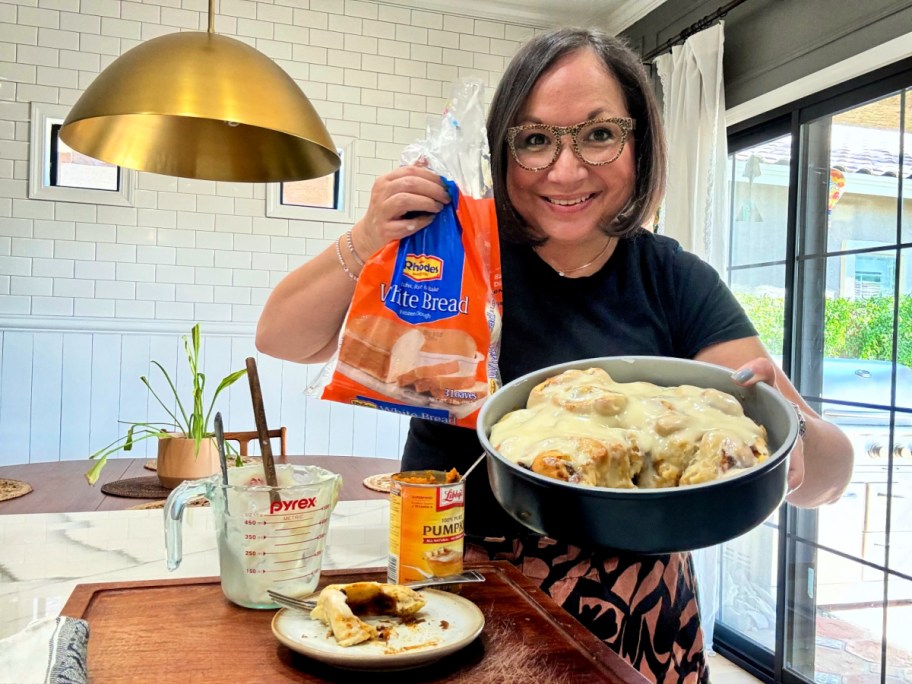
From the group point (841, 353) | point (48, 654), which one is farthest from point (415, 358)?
point (841, 353)

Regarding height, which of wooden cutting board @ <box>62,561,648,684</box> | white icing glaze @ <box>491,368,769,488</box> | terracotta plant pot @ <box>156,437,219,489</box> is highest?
white icing glaze @ <box>491,368,769,488</box>

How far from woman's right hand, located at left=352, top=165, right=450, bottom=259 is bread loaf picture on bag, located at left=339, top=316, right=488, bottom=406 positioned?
0.39ft

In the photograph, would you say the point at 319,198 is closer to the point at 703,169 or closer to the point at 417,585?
the point at 703,169

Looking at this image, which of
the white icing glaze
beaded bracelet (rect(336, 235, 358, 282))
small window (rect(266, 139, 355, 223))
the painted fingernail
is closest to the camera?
the white icing glaze

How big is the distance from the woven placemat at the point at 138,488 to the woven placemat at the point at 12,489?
215 mm

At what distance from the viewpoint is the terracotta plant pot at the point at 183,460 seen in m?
2.27

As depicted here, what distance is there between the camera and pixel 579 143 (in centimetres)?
110

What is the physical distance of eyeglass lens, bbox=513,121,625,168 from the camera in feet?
→ 3.63

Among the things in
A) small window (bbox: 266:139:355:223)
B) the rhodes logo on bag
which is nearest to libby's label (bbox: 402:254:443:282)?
the rhodes logo on bag

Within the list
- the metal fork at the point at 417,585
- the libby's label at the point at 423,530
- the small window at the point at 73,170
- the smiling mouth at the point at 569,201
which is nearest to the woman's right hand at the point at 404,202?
the smiling mouth at the point at 569,201

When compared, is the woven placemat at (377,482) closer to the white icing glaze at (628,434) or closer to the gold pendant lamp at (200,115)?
the gold pendant lamp at (200,115)

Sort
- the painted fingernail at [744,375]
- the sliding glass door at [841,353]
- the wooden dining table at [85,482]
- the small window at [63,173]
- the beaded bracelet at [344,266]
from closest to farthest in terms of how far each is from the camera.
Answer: the painted fingernail at [744,375] → the beaded bracelet at [344,266] → the wooden dining table at [85,482] → the sliding glass door at [841,353] → the small window at [63,173]

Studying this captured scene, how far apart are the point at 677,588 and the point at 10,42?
4.06 m

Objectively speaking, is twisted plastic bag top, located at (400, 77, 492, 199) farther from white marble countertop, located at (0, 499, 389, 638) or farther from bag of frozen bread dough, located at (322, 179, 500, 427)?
white marble countertop, located at (0, 499, 389, 638)
